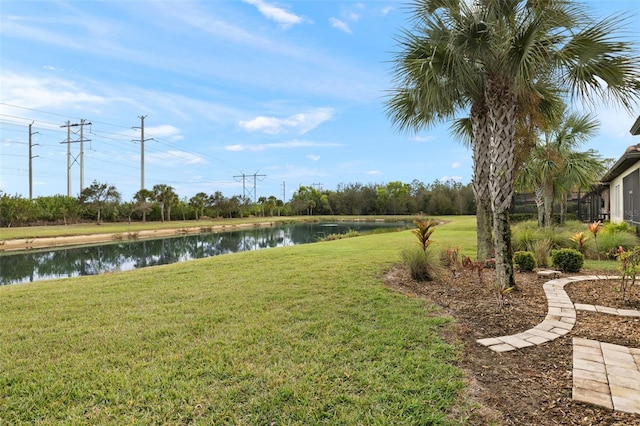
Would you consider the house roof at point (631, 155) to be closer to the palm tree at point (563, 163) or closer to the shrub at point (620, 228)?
the palm tree at point (563, 163)

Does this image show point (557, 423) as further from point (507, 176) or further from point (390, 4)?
point (390, 4)

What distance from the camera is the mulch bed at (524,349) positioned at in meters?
2.07

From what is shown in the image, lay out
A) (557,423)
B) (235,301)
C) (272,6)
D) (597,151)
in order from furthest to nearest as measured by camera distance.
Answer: (597,151) → (272,6) → (235,301) → (557,423)

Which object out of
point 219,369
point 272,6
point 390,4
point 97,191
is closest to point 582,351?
point 219,369

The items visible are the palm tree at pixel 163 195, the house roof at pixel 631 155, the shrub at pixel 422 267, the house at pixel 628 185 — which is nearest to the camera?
the shrub at pixel 422 267

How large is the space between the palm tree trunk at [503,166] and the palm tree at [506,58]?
1cm

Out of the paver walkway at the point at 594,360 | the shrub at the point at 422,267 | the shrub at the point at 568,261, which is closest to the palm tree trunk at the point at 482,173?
the shrub at the point at 568,261

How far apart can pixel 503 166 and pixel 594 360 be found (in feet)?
9.38

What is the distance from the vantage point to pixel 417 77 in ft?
16.7

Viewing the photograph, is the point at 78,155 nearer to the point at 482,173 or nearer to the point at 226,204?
the point at 226,204

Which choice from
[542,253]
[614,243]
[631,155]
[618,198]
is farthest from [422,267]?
[618,198]

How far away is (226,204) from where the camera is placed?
145 ft

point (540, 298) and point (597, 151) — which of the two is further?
point (597, 151)

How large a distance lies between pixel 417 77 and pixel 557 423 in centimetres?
452
